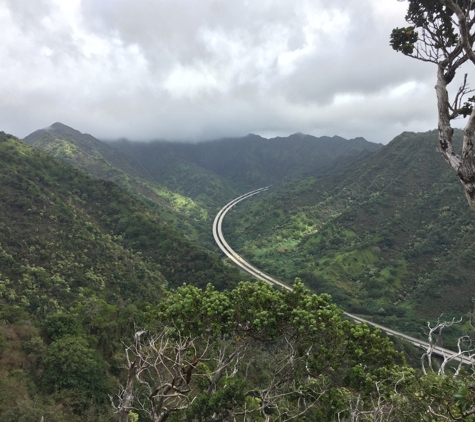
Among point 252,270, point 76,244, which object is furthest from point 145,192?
point 76,244

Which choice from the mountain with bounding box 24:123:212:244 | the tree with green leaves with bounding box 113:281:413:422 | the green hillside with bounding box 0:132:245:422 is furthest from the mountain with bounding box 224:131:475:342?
the tree with green leaves with bounding box 113:281:413:422

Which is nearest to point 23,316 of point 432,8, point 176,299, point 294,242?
point 176,299

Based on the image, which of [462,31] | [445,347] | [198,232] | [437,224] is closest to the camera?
[462,31]

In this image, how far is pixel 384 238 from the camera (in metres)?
95.2

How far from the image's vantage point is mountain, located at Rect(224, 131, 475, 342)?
74.7m

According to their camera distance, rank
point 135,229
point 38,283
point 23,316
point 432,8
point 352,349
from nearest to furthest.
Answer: point 432,8 → point 352,349 → point 23,316 → point 38,283 → point 135,229

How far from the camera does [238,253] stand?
361ft

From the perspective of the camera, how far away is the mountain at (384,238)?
245 feet

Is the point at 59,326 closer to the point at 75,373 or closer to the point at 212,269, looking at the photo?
the point at 75,373

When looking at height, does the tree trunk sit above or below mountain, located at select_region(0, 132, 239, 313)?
above

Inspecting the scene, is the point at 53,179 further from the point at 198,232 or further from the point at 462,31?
the point at 462,31

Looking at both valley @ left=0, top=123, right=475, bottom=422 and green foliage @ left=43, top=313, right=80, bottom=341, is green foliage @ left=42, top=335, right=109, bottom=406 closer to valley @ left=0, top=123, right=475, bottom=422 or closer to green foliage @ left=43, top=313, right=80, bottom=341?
valley @ left=0, top=123, right=475, bottom=422

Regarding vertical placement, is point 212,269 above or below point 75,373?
below

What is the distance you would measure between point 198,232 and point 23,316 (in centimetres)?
9776
